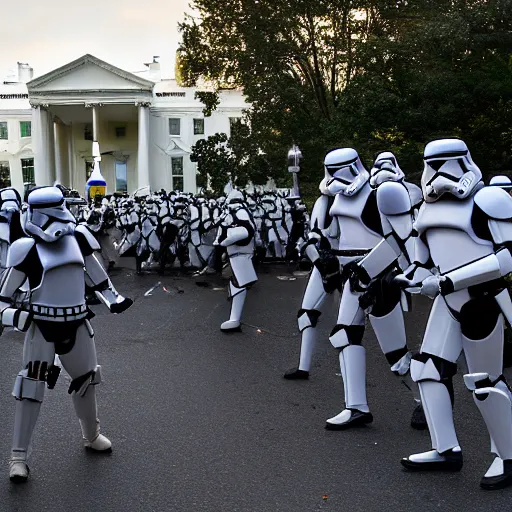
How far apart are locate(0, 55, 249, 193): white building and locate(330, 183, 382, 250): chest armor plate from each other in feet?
155

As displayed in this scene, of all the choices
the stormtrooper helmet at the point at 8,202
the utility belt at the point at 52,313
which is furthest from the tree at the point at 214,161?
the utility belt at the point at 52,313

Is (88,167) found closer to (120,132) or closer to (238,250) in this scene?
(120,132)

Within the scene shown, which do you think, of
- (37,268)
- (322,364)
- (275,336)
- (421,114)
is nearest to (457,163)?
(37,268)

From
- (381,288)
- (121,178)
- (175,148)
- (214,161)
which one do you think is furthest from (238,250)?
(121,178)

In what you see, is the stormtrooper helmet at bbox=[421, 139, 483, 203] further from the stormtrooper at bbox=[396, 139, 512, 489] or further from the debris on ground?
the debris on ground

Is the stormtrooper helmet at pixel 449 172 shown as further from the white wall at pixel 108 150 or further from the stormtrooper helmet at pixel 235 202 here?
the white wall at pixel 108 150

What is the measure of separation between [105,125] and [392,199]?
58.9 m

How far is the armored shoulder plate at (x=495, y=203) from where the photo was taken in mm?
4395

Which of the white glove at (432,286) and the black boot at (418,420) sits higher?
the white glove at (432,286)

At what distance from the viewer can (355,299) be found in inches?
231

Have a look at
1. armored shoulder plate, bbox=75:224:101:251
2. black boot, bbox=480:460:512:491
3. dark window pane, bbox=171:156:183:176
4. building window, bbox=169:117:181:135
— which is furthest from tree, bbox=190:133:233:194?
black boot, bbox=480:460:512:491

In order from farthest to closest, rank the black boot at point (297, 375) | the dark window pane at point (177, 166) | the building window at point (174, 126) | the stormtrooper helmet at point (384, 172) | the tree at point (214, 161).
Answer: the dark window pane at point (177, 166) < the building window at point (174, 126) < the tree at point (214, 161) < the black boot at point (297, 375) < the stormtrooper helmet at point (384, 172)

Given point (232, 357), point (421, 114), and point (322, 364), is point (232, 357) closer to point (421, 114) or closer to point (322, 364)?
point (322, 364)

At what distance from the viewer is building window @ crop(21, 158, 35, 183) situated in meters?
61.2
